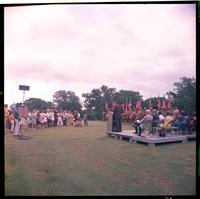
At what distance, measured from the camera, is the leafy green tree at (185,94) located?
4.54 meters

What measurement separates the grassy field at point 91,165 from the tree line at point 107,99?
0.47 metres

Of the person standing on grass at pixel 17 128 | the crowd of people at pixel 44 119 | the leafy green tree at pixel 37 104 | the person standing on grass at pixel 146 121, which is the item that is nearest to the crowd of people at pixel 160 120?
the person standing on grass at pixel 146 121

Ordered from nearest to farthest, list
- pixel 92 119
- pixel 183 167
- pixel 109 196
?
pixel 109 196, pixel 183 167, pixel 92 119

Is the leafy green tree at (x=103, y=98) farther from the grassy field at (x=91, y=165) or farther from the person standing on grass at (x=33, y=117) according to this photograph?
the person standing on grass at (x=33, y=117)

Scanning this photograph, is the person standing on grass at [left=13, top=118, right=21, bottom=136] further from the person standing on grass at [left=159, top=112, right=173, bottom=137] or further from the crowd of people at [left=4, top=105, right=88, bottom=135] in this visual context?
the person standing on grass at [left=159, top=112, right=173, bottom=137]

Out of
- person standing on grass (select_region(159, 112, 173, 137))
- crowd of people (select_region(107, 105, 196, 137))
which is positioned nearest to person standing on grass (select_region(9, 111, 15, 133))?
crowd of people (select_region(107, 105, 196, 137))

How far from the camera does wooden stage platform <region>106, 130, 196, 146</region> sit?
196 inches

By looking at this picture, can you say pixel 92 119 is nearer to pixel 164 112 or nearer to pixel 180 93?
pixel 164 112

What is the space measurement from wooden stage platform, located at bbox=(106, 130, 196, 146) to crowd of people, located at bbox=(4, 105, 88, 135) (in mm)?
721

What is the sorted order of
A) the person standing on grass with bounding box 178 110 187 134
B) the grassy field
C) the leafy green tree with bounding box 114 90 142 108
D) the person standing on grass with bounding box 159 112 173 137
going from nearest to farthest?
1. the grassy field
2. the leafy green tree with bounding box 114 90 142 108
3. the person standing on grass with bounding box 178 110 187 134
4. the person standing on grass with bounding box 159 112 173 137

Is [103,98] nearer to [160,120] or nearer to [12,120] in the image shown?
[160,120]
